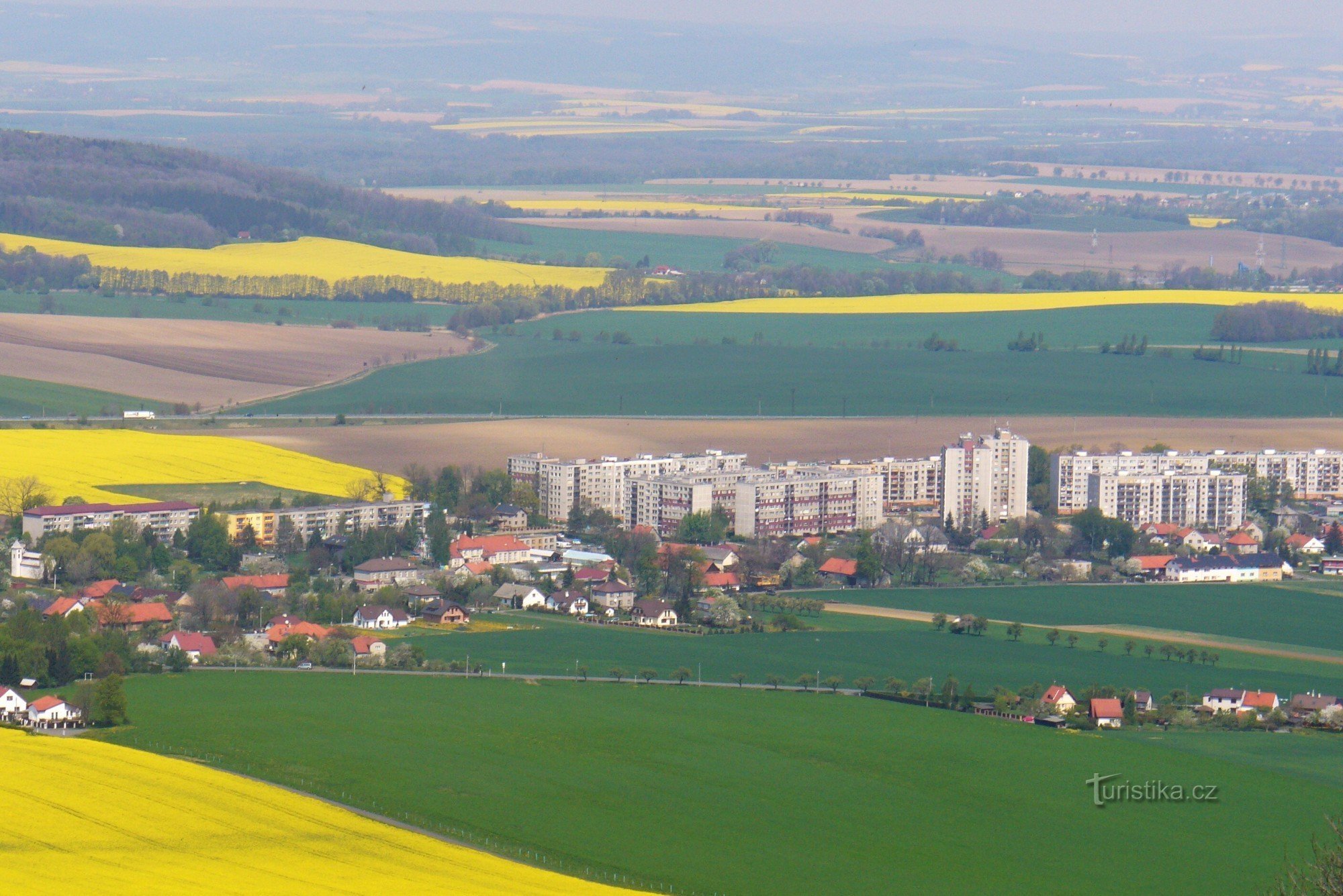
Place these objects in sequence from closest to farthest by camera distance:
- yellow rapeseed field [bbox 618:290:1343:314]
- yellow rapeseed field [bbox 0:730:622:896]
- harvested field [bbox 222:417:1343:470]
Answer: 1. yellow rapeseed field [bbox 0:730:622:896]
2. harvested field [bbox 222:417:1343:470]
3. yellow rapeseed field [bbox 618:290:1343:314]

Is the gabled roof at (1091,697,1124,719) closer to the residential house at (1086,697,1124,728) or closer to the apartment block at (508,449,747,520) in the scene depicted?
the residential house at (1086,697,1124,728)

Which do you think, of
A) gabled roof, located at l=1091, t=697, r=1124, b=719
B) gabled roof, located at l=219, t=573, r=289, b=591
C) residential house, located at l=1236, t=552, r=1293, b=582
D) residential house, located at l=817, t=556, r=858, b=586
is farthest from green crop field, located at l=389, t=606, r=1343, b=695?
residential house, located at l=1236, t=552, r=1293, b=582

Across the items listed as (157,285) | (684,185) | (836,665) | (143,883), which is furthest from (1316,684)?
(684,185)

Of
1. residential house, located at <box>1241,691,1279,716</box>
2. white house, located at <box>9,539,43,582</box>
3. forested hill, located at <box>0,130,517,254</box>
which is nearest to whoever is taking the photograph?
residential house, located at <box>1241,691,1279,716</box>

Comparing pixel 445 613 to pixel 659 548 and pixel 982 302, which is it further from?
pixel 982 302

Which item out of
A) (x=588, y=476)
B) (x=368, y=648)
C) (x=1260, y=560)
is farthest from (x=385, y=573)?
(x=1260, y=560)

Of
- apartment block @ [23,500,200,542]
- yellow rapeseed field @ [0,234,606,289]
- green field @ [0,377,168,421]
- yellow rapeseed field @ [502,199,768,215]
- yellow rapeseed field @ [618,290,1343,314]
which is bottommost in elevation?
apartment block @ [23,500,200,542]

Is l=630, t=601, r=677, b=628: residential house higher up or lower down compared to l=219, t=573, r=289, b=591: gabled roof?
lower down

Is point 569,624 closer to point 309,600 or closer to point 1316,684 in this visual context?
point 309,600
